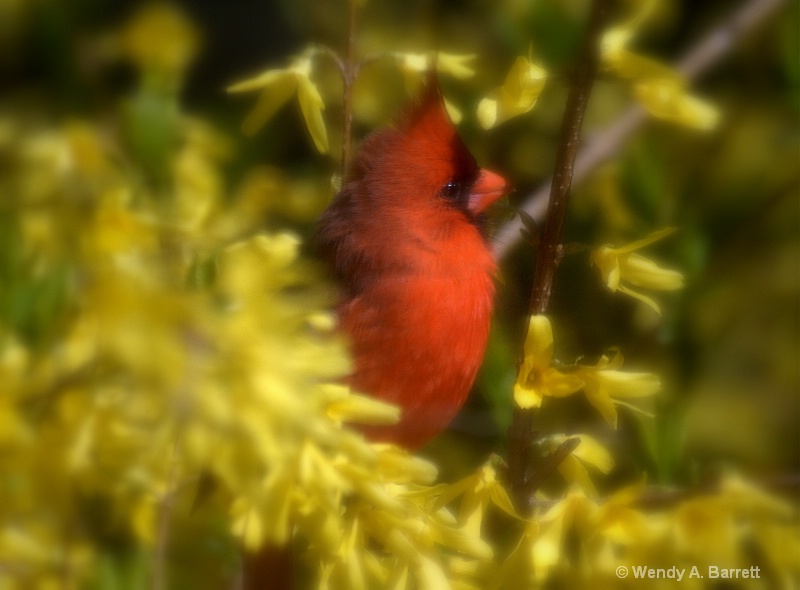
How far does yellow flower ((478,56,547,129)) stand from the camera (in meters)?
0.71

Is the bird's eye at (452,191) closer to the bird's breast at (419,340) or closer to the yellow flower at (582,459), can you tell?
the bird's breast at (419,340)

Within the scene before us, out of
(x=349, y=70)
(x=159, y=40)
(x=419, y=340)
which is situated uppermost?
(x=349, y=70)

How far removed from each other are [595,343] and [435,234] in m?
0.19

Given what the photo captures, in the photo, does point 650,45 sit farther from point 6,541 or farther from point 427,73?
point 6,541

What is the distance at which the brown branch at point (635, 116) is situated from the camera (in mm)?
1141

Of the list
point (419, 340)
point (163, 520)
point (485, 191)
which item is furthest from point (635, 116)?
point (163, 520)

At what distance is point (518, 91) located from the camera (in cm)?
71

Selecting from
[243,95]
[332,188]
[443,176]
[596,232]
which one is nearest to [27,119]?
[243,95]

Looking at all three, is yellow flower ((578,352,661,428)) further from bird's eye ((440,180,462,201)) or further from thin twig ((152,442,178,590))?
bird's eye ((440,180,462,201))

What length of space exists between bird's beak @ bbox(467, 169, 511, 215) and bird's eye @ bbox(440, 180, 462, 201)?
15mm

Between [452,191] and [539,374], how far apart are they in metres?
0.41

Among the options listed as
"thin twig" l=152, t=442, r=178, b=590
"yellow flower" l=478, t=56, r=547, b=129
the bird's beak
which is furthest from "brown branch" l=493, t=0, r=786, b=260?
"thin twig" l=152, t=442, r=178, b=590

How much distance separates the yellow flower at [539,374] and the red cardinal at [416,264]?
0.26m

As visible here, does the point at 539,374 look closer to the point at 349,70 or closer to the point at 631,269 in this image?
the point at 631,269
